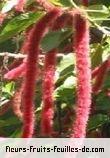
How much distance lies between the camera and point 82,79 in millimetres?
1141

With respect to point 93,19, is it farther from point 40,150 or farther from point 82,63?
point 40,150

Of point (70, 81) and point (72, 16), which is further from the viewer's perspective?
point (70, 81)

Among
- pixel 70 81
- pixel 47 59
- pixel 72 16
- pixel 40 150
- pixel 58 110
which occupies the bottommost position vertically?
pixel 40 150

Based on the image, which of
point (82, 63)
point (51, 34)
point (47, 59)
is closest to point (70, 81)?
Answer: point (51, 34)

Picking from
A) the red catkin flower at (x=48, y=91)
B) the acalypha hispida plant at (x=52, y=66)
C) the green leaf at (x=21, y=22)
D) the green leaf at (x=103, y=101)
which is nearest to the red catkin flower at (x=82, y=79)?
the acalypha hispida plant at (x=52, y=66)

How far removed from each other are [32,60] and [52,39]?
8.7 inches

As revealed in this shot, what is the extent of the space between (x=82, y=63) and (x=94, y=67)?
548 millimetres

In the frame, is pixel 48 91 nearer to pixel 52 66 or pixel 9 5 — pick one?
pixel 52 66

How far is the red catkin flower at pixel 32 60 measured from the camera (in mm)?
1195

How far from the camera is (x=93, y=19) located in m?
1.37

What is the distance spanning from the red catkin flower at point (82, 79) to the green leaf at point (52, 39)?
0.44 ft

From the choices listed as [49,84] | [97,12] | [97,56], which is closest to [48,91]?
[49,84]

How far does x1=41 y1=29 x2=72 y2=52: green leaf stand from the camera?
1.33 metres

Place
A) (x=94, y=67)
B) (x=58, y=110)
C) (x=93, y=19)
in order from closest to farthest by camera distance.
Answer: (x=93, y=19) → (x=94, y=67) → (x=58, y=110)
